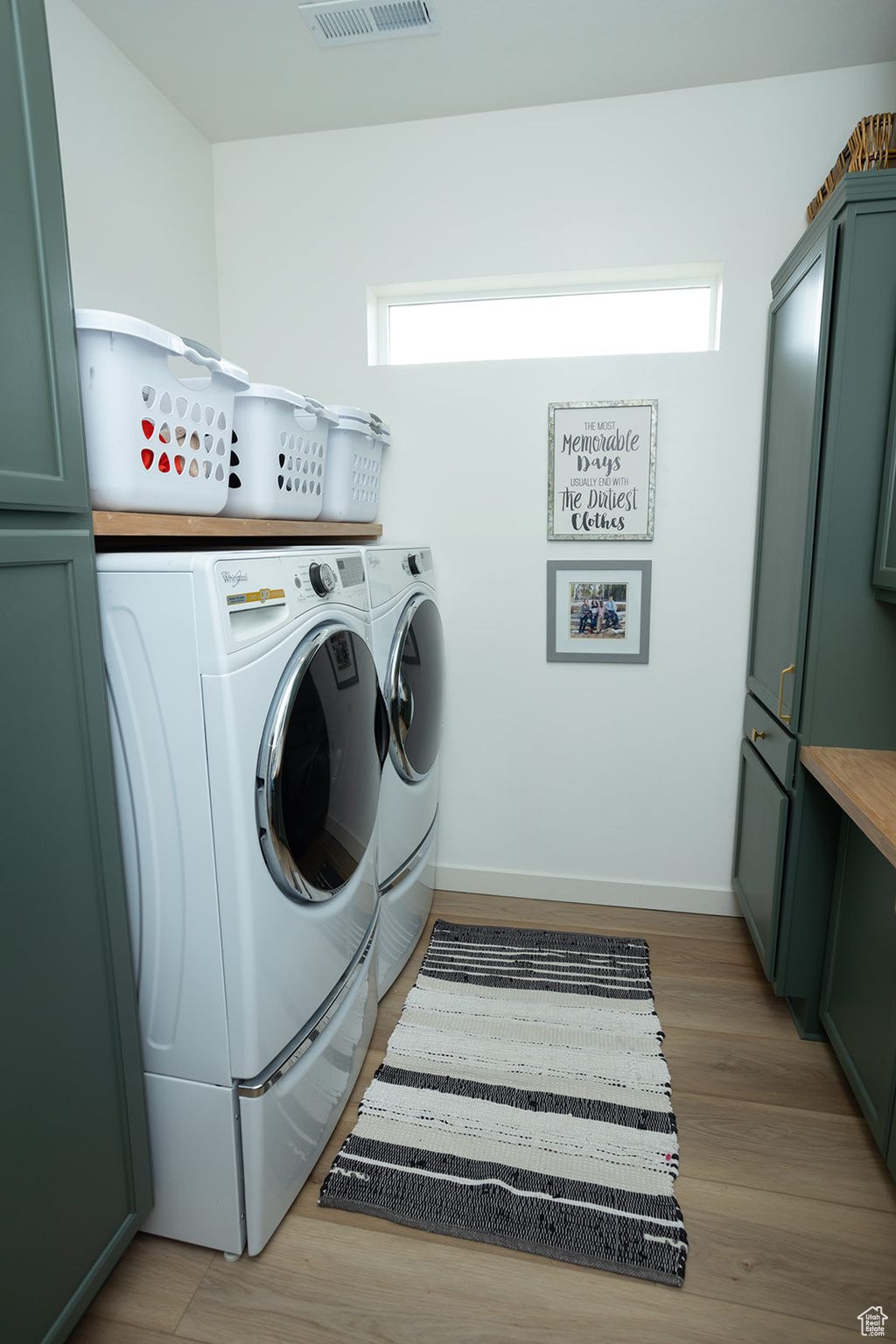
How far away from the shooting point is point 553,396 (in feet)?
7.52

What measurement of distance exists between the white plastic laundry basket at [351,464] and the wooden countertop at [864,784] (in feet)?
4.46

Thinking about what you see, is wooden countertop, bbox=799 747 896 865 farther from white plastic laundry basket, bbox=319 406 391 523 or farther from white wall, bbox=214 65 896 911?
white plastic laundry basket, bbox=319 406 391 523

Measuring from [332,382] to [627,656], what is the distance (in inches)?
52.1

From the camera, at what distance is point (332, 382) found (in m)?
2.43

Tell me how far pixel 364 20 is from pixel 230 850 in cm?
198

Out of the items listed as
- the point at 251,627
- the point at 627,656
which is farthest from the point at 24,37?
the point at 627,656

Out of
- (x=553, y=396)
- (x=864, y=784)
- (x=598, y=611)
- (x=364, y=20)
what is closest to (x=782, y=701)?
(x=864, y=784)

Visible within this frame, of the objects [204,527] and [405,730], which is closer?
[204,527]

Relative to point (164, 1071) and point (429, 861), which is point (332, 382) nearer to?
point (429, 861)

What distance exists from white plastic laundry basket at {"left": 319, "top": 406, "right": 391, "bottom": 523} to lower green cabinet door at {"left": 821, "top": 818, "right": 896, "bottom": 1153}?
152 centimetres

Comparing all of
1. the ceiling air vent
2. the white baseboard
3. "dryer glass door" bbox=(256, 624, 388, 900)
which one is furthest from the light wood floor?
the ceiling air vent

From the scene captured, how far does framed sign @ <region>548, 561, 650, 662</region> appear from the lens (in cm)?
234

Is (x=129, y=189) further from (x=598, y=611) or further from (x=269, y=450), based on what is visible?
(x=598, y=611)

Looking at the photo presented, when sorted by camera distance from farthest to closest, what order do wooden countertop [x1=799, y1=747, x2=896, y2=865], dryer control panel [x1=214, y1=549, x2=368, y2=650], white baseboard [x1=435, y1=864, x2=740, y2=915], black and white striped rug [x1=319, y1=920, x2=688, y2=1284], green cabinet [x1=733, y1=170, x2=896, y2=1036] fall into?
white baseboard [x1=435, y1=864, x2=740, y2=915], green cabinet [x1=733, y1=170, x2=896, y2=1036], black and white striped rug [x1=319, y1=920, x2=688, y2=1284], wooden countertop [x1=799, y1=747, x2=896, y2=865], dryer control panel [x1=214, y1=549, x2=368, y2=650]
